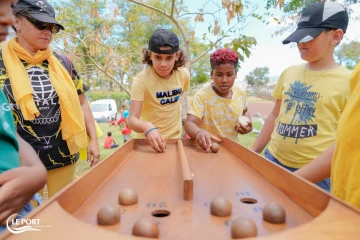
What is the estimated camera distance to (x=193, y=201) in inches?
49.4

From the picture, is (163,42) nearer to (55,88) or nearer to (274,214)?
(55,88)

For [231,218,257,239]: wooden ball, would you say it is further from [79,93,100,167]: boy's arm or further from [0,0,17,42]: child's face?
[79,93,100,167]: boy's arm

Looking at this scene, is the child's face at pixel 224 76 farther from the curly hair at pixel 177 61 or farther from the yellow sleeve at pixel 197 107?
the curly hair at pixel 177 61

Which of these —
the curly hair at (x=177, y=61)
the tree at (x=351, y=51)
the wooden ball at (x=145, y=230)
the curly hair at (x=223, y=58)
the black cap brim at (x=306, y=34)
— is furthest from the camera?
the tree at (x=351, y=51)

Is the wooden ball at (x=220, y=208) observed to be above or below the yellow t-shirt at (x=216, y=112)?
below

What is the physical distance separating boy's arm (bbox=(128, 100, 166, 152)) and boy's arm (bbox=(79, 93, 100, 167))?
0.43 m

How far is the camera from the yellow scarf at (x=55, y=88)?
6.68ft


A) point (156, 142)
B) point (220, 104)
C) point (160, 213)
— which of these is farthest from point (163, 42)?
point (160, 213)

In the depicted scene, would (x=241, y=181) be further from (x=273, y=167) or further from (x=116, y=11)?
(x=116, y=11)

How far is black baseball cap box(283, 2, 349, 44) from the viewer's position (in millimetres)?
1930

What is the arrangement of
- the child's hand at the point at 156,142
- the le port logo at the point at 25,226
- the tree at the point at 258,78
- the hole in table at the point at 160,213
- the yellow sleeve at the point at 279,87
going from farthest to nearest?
1. the tree at the point at 258,78
2. the yellow sleeve at the point at 279,87
3. the child's hand at the point at 156,142
4. the hole in table at the point at 160,213
5. the le port logo at the point at 25,226

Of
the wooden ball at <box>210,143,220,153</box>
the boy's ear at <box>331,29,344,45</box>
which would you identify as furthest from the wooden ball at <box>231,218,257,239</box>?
the boy's ear at <box>331,29,344,45</box>

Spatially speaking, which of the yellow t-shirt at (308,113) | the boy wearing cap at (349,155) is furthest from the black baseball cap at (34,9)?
the boy wearing cap at (349,155)

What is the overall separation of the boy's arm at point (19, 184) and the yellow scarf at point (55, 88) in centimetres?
98
